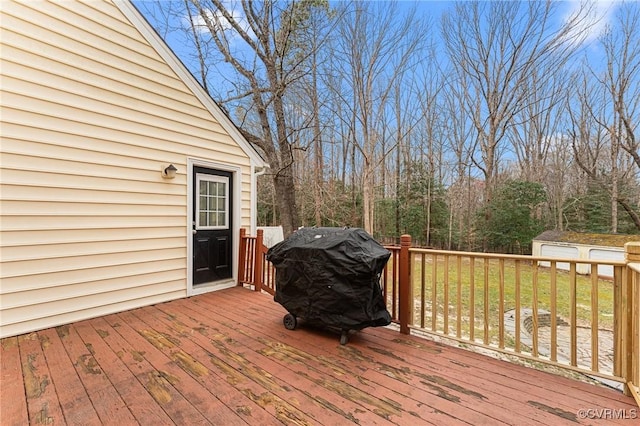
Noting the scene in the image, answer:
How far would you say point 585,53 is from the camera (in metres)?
10.0

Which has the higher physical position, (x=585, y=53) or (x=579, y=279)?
(x=585, y=53)

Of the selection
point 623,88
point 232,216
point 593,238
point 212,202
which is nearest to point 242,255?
point 232,216

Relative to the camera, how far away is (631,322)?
6.29ft

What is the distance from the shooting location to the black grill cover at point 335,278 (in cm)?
262

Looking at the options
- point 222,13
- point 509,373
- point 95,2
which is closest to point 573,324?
point 509,373

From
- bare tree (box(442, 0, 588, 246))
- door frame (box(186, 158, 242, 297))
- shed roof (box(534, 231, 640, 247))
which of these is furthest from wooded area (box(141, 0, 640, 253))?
door frame (box(186, 158, 242, 297))

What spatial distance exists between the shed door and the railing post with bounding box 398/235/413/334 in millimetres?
2979

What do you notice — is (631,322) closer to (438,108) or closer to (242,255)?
(242,255)

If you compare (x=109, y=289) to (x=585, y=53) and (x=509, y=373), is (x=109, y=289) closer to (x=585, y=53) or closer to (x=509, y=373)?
(x=509, y=373)

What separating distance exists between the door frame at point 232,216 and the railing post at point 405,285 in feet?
9.53

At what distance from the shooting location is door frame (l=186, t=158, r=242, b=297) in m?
4.23

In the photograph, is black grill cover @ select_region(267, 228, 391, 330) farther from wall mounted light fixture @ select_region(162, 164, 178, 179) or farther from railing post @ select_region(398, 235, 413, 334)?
wall mounted light fixture @ select_region(162, 164, 178, 179)

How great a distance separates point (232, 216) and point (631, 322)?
4609mm

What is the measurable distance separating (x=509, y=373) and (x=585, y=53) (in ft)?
41.7
